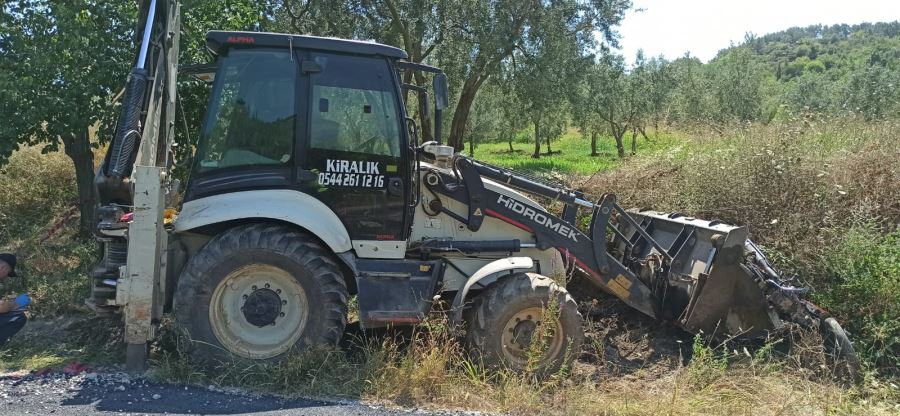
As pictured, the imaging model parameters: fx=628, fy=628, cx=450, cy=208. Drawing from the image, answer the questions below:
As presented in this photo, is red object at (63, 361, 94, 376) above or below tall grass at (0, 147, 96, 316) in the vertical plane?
below

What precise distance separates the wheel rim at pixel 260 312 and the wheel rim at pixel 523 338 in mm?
→ 1561

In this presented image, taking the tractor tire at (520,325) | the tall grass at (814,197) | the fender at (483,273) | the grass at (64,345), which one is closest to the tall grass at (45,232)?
the grass at (64,345)

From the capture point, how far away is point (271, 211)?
4.62 m

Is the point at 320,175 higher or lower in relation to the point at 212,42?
lower

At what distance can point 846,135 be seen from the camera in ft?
27.6

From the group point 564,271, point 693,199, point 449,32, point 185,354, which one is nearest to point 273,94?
point 185,354

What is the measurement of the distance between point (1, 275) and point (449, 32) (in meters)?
10.1

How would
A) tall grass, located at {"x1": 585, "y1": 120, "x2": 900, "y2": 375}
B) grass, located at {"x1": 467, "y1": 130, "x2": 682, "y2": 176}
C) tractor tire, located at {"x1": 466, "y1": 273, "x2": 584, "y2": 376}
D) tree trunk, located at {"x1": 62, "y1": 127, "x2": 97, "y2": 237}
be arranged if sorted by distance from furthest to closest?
1. grass, located at {"x1": 467, "y1": 130, "x2": 682, "y2": 176}
2. tree trunk, located at {"x1": 62, "y1": 127, "x2": 97, "y2": 237}
3. tall grass, located at {"x1": 585, "y1": 120, "x2": 900, "y2": 375}
4. tractor tire, located at {"x1": 466, "y1": 273, "x2": 584, "y2": 376}

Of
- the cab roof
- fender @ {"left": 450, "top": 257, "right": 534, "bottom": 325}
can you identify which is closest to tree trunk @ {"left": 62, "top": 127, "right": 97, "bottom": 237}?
the cab roof

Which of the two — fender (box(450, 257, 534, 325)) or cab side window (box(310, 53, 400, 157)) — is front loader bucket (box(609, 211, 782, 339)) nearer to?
fender (box(450, 257, 534, 325))

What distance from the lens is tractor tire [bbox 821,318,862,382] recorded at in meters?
5.03

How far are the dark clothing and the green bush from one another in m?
7.16

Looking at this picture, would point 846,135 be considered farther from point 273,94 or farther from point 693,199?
point 273,94

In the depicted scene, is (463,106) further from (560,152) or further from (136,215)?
(560,152)
